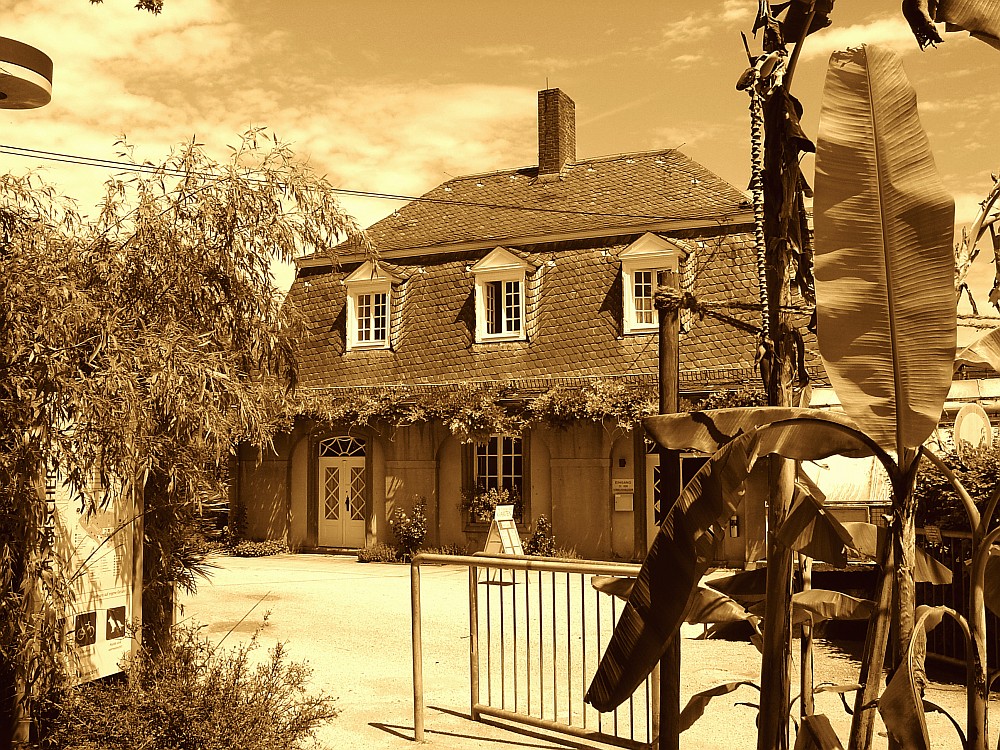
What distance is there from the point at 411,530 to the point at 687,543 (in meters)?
17.4

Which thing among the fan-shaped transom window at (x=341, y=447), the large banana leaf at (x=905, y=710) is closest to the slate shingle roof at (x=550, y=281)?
the fan-shaped transom window at (x=341, y=447)

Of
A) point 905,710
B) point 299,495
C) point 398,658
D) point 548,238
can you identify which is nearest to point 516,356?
point 548,238

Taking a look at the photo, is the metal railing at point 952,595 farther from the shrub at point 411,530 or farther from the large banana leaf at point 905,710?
the shrub at point 411,530

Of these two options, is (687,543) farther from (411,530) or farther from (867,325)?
(411,530)

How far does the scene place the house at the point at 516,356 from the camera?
727 inches

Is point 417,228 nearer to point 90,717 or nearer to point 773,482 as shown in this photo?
point 90,717

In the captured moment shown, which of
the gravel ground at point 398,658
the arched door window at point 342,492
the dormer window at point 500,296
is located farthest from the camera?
the arched door window at point 342,492

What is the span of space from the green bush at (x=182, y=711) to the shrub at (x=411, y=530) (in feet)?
45.7

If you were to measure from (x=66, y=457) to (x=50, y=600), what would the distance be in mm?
871

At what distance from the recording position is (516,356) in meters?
19.9

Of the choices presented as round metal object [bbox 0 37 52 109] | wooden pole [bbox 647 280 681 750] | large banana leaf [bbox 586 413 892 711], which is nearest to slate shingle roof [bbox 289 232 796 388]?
round metal object [bbox 0 37 52 109]

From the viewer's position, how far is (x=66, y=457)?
5.09 m

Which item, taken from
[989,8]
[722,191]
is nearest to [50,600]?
[989,8]

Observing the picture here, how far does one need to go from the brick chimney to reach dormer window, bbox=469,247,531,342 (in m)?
3.91
